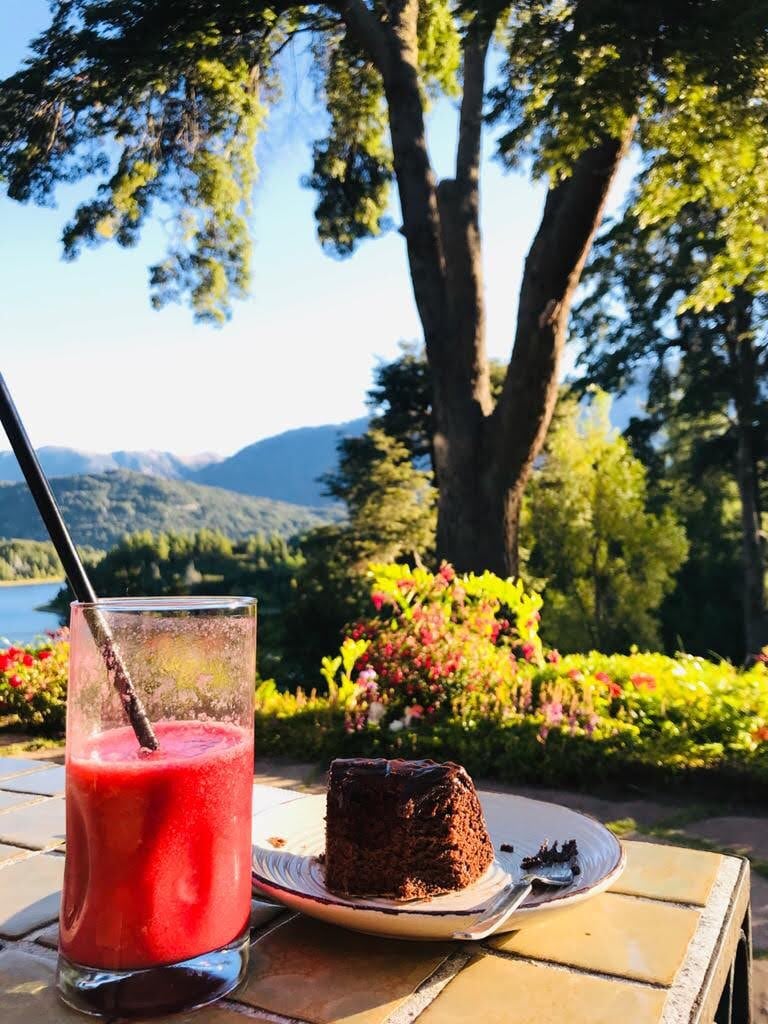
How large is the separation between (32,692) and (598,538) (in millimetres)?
19391

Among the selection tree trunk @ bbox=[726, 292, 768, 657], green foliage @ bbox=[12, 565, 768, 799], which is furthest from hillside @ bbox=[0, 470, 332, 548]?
tree trunk @ bbox=[726, 292, 768, 657]

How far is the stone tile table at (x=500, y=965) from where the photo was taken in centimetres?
78

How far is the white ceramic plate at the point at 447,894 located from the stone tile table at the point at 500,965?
4 centimetres

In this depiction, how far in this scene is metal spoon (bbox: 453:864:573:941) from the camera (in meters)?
0.82

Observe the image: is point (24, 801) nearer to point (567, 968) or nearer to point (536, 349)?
point (567, 968)

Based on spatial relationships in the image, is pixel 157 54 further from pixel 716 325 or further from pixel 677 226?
pixel 716 325

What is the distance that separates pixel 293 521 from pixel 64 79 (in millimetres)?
42810

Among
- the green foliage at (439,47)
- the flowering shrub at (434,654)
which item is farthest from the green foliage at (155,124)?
the flowering shrub at (434,654)

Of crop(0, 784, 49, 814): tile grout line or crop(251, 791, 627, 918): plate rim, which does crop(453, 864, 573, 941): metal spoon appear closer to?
crop(251, 791, 627, 918): plate rim

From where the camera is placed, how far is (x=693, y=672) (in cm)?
550

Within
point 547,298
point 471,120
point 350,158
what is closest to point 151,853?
point 547,298

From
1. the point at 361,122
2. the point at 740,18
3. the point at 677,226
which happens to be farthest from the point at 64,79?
the point at 677,226

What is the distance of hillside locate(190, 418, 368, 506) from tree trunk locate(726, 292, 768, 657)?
6769cm

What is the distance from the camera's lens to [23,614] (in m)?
5.70
